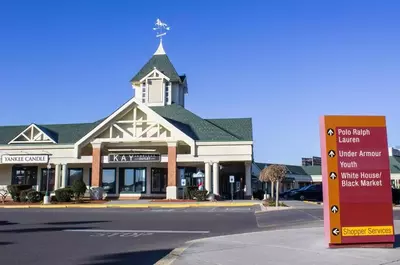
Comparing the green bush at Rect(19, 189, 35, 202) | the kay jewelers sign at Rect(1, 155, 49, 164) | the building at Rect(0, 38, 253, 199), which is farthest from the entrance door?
the green bush at Rect(19, 189, 35, 202)

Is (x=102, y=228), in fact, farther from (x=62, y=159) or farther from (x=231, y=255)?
(x=62, y=159)

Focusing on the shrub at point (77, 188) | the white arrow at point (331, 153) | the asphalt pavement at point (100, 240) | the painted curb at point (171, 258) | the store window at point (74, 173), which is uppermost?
the store window at point (74, 173)

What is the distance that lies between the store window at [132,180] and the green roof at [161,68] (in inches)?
374

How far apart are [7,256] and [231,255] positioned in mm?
4565

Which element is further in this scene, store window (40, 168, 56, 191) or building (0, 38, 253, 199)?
store window (40, 168, 56, 191)

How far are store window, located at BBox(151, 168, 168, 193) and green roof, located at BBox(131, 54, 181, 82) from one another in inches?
354

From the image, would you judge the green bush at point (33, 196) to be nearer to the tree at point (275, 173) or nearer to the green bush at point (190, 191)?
the green bush at point (190, 191)

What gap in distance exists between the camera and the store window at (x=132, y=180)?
120ft

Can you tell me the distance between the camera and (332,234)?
29.7ft

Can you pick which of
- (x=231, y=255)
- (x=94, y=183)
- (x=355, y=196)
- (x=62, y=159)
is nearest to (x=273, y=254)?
(x=231, y=255)

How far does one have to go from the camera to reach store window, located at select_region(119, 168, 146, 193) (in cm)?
3659

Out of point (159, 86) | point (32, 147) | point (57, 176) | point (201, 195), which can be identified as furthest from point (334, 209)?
point (159, 86)

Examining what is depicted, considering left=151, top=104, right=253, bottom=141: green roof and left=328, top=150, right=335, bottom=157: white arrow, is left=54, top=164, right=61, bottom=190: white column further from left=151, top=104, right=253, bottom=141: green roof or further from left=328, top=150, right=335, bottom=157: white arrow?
left=328, top=150, right=335, bottom=157: white arrow

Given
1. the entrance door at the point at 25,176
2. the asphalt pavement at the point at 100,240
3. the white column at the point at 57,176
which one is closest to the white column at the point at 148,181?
the white column at the point at 57,176
